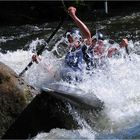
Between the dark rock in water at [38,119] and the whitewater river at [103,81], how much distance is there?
0.11 meters

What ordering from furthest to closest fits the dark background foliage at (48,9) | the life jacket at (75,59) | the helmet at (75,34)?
1. the dark background foliage at (48,9)
2. the helmet at (75,34)
3. the life jacket at (75,59)

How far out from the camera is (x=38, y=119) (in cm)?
688

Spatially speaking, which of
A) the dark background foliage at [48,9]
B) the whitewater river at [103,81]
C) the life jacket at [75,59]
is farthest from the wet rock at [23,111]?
the dark background foliage at [48,9]

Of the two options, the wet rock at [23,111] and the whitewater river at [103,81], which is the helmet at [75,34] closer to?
the whitewater river at [103,81]

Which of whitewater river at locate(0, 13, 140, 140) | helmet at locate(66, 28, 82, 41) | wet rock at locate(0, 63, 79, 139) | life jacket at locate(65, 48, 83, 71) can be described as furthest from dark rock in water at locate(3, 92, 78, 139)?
helmet at locate(66, 28, 82, 41)

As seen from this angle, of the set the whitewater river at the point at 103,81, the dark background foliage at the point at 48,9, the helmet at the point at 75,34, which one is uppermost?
the helmet at the point at 75,34

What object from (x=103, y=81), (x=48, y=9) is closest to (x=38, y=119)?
(x=103, y=81)

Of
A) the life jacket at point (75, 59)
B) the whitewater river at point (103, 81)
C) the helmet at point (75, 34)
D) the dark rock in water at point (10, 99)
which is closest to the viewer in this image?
the dark rock in water at point (10, 99)

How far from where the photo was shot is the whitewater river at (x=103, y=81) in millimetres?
7203

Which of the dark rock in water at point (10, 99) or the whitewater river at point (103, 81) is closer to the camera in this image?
the dark rock in water at point (10, 99)

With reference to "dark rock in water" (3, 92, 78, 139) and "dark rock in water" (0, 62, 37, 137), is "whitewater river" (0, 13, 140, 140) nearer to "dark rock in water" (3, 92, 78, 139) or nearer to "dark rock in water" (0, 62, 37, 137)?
"dark rock in water" (3, 92, 78, 139)

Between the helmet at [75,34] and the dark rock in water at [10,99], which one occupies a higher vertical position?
the helmet at [75,34]

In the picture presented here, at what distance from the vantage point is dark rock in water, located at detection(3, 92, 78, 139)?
6.86 m

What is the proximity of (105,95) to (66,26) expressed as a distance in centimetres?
784
